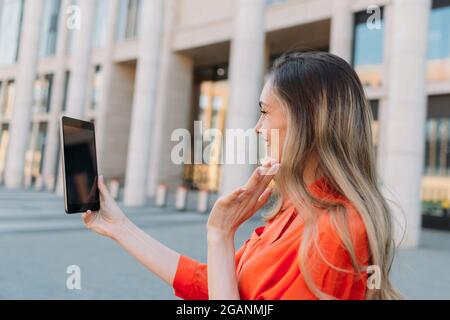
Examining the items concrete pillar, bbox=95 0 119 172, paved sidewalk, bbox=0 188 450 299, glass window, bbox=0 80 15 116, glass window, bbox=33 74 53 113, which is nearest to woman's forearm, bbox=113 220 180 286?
paved sidewalk, bbox=0 188 450 299

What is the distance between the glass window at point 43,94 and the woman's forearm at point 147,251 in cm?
3338

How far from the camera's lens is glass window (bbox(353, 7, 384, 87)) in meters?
16.4

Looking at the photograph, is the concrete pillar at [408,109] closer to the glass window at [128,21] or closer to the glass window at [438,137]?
the glass window at [438,137]

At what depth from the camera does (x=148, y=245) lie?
5.28ft

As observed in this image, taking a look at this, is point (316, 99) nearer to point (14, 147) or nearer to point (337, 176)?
point (337, 176)

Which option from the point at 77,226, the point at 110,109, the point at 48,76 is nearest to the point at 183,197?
the point at 77,226

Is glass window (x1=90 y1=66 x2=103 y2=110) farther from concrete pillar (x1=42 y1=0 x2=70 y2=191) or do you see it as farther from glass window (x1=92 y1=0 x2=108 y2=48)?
concrete pillar (x1=42 y1=0 x2=70 y2=191)

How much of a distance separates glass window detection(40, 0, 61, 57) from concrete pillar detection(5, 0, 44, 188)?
4.65 m

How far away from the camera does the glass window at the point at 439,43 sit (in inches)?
626

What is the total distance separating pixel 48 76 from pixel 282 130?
1351 inches

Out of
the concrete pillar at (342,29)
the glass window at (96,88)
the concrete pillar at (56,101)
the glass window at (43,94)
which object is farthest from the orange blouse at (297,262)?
the glass window at (43,94)

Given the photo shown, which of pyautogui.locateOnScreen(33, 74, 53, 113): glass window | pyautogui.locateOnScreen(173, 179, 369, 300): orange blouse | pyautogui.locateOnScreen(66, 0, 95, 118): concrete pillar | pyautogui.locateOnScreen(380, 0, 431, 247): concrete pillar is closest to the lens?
pyautogui.locateOnScreen(173, 179, 369, 300): orange blouse
